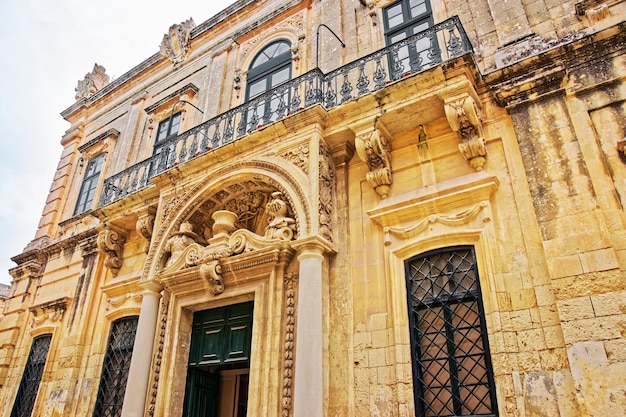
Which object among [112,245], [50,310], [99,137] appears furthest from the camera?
[99,137]

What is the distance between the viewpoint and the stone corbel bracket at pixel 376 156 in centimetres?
607

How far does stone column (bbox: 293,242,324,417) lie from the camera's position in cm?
500

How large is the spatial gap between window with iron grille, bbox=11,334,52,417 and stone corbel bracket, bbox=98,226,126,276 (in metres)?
2.30

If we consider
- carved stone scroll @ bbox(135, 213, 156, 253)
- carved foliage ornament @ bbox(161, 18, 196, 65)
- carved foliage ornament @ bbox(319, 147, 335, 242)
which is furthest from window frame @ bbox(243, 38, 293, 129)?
carved stone scroll @ bbox(135, 213, 156, 253)

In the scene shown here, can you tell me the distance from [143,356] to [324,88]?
4.88 m

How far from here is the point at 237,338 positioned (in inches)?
258

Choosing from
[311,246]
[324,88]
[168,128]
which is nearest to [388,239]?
[311,246]

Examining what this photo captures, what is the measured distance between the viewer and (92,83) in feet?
45.6

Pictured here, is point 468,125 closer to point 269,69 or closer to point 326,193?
point 326,193

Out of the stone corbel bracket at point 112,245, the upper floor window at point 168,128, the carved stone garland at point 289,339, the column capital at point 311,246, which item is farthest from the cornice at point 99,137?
the column capital at point 311,246

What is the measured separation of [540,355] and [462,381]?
0.84 metres

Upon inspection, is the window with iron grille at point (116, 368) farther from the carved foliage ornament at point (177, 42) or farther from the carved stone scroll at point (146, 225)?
the carved foliage ornament at point (177, 42)

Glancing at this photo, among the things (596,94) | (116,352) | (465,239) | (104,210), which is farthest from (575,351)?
(104,210)

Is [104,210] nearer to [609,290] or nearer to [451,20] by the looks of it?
[451,20]
